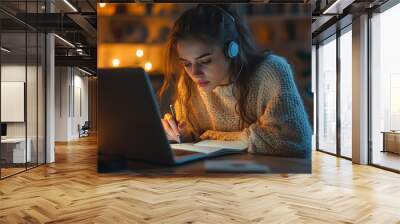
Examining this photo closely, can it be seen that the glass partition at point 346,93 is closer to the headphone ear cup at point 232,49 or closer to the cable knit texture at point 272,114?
the cable knit texture at point 272,114

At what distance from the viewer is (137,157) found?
6168mm

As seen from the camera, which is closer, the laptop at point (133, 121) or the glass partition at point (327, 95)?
the laptop at point (133, 121)

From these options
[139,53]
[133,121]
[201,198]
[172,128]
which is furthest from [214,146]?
[139,53]

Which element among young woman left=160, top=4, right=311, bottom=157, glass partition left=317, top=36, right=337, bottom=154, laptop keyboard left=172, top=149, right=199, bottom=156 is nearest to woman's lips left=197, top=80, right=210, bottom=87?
young woman left=160, top=4, right=311, bottom=157

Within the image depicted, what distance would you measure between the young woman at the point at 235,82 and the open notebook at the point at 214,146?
3.8 inches

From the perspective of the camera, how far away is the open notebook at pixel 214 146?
20.2 feet

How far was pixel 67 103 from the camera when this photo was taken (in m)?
15.5

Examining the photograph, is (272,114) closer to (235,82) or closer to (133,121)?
(235,82)

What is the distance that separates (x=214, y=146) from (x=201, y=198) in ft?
5.20

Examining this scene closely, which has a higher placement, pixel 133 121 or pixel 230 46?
pixel 230 46

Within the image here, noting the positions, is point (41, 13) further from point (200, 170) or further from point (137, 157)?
point (200, 170)

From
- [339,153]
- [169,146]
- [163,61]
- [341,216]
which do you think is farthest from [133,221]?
[339,153]

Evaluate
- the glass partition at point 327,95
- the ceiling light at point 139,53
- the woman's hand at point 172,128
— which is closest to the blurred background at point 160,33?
the ceiling light at point 139,53

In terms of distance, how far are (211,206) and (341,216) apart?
4.58 ft
